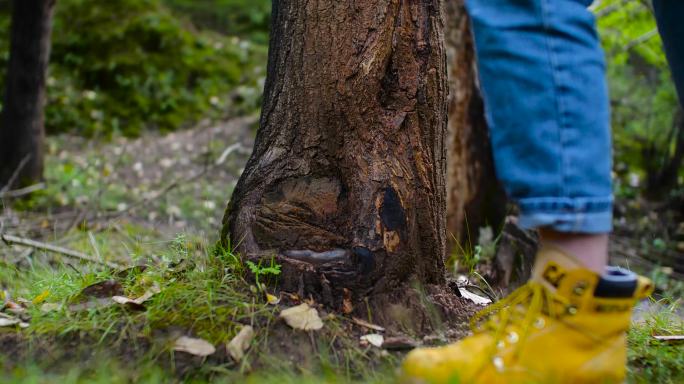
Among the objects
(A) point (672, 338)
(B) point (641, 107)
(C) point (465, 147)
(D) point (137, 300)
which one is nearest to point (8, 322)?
(D) point (137, 300)

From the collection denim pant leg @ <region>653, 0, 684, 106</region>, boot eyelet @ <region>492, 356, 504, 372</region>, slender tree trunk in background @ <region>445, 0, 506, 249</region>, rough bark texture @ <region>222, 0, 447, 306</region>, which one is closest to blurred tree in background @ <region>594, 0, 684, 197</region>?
slender tree trunk in background @ <region>445, 0, 506, 249</region>

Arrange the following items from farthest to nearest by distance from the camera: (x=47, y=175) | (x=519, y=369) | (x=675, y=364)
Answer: (x=47, y=175) < (x=675, y=364) < (x=519, y=369)

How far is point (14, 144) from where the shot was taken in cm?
617

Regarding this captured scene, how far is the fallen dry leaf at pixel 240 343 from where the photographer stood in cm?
176

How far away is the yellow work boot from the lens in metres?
1.54

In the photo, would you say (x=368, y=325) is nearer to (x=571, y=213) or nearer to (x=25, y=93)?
(x=571, y=213)

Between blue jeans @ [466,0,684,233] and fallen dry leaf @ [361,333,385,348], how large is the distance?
1.92 feet

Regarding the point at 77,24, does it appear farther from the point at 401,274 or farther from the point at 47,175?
the point at 401,274

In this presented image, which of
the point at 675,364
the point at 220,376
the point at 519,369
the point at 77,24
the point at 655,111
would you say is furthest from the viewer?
the point at 77,24

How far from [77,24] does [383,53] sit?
819cm

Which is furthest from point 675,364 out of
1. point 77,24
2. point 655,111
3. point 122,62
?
point 77,24

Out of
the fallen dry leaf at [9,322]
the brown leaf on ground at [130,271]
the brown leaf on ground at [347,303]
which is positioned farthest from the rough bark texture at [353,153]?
the fallen dry leaf at [9,322]

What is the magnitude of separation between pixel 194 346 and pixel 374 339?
501 millimetres

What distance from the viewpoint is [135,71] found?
27.9 ft
